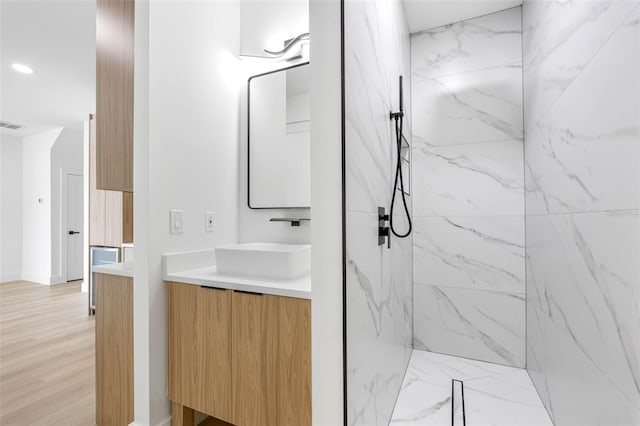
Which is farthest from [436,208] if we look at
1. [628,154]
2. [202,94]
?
[202,94]

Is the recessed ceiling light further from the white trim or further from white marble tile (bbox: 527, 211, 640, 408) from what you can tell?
white marble tile (bbox: 527, 211, 640, 408)

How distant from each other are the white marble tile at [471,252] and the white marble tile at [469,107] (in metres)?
0.60

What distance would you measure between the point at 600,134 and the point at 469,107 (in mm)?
1335

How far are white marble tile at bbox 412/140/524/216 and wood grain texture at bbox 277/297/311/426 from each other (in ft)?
5.25

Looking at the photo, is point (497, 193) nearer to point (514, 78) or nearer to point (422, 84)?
point (514, 78)

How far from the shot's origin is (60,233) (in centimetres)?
552

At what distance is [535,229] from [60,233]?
22.2ft

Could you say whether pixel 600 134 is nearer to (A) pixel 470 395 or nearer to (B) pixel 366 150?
(B) pixel 366 150

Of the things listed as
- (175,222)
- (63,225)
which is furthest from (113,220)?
(63,225)

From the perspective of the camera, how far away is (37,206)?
5586 mm

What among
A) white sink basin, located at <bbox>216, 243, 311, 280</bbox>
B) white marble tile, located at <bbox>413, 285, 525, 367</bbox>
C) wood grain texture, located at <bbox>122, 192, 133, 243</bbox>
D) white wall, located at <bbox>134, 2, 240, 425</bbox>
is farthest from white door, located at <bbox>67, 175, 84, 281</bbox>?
white marble tile, located at <bbox>413, 285, 525, 367</bbox>

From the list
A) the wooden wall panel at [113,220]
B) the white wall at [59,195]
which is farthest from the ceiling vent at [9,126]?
the wooden wall panel at [113,220]

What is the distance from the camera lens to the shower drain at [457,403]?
1609 mm

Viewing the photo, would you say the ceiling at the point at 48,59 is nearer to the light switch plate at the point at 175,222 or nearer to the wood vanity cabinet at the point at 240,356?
the light switch plate at the point at 175,222
